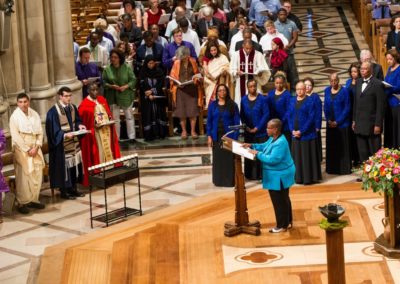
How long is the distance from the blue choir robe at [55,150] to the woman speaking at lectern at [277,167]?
328 centimetres

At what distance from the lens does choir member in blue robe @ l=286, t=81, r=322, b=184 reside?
15.1 metres

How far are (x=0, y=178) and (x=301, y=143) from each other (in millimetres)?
4025

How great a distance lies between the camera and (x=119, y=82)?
17.3 m

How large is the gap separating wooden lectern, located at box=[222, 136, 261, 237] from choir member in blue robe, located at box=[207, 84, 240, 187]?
7.52 feet

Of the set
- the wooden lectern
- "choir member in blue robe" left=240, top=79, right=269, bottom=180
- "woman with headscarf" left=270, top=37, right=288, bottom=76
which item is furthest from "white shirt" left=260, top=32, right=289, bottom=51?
the wooden lectern

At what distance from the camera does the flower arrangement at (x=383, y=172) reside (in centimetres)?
1178

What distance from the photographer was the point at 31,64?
53.2ft

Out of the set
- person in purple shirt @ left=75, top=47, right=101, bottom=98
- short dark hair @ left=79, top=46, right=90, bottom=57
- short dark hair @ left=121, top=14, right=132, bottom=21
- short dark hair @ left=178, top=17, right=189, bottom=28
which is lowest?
person in purple shirt @ left=75, top=47, right=101, bottom=98

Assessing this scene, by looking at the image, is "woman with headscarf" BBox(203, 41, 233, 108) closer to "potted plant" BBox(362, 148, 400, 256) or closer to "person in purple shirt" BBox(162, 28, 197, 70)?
"person in purple shirt" BBox(162, 28, 197, 70)

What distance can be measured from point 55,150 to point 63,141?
0.52ft

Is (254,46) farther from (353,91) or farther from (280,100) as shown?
(353,91)

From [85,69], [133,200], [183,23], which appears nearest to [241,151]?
[133,200]

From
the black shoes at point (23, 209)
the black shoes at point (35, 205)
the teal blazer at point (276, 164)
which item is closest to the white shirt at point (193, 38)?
the black shoes at point (35, 205)

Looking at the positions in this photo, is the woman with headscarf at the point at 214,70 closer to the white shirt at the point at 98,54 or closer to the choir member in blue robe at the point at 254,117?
the choir member in blue robe at the point at 254,117
